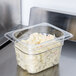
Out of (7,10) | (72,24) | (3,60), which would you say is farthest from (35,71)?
(7,10)

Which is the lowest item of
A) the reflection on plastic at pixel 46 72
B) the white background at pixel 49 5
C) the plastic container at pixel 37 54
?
the reflection on plastic at pixel 46 72

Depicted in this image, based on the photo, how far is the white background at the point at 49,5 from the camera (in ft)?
2.94

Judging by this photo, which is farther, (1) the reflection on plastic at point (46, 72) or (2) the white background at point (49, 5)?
(2) the white background at point (49, 5)

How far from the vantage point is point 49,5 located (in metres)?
0.95

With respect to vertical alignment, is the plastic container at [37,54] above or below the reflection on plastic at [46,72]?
above

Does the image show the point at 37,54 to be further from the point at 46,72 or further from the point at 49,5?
the point at 49,5

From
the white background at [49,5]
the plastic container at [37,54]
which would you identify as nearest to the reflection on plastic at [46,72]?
the plastic container at [37,54]

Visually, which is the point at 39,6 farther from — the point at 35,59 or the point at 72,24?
the point at 35,59

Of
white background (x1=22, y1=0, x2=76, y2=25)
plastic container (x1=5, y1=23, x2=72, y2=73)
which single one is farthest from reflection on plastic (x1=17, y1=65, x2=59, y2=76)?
white background (x1=22, y1=0, x2=76, y2=25)

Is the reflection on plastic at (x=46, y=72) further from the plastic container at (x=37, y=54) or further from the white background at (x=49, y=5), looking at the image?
the white background at (x=49, y=5)

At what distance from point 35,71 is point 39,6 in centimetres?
48

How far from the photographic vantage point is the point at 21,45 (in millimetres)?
604

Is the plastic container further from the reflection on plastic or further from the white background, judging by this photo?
the white background

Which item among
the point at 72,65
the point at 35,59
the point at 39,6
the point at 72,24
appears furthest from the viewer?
the point at 39,6
